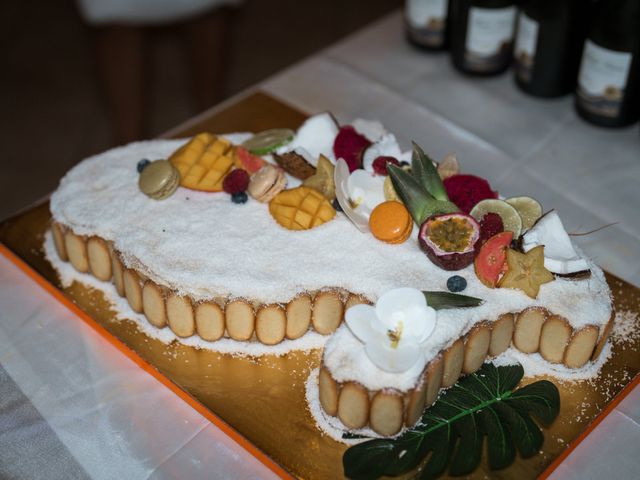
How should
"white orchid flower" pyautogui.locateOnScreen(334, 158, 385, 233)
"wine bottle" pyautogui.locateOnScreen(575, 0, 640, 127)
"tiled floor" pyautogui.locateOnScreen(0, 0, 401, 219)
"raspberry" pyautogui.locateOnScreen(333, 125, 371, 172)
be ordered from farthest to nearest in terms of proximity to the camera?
"tiled floor" pyautogui.locateOnScreen(0, 0, 401, 219) → "wine bottle" pyautogui.locateOnScreen(575, 0, 640, 127) → "raspberry" pyautogui.locateOnScreen(333, 125, 371, 172) → "white orchid flower" pyautogui.locateOnScreen(334, 158, 385, 233)

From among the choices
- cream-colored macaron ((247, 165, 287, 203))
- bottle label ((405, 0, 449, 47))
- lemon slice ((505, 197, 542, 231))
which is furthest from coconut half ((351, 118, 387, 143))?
bottle label ((405, 0, 449, 47))

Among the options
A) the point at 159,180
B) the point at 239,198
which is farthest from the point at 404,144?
the point at 159,180

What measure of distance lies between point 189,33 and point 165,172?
179 cm

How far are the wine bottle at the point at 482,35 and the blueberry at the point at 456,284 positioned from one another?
3.02 ft

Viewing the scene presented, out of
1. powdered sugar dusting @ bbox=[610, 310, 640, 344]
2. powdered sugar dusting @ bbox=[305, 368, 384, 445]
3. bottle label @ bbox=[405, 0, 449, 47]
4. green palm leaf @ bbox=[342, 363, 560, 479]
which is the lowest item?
powdered sugar dusting @ bbox=[610, 310, 640, 344]

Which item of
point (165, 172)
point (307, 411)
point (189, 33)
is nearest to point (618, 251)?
point (307, 411)

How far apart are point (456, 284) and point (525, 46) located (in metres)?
0.92

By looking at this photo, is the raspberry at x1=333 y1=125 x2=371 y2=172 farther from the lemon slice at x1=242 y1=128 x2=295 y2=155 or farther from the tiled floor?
the tiled floor

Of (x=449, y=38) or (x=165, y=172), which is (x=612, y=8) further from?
(x=165, y=172)

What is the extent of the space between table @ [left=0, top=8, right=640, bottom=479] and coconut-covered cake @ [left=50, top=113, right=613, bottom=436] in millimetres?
144

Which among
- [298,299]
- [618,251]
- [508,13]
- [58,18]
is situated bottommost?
[58,18]

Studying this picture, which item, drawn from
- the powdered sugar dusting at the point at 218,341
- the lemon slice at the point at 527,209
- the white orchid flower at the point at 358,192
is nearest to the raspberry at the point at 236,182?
the white orchid flower at the point at 358,192

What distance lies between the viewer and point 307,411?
59.6 inches

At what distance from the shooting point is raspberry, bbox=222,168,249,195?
176 cm
